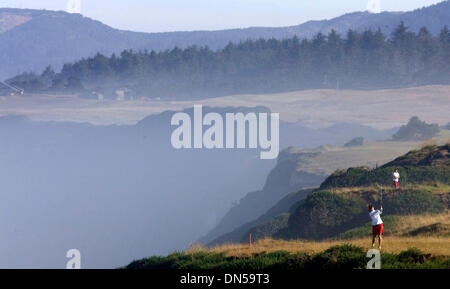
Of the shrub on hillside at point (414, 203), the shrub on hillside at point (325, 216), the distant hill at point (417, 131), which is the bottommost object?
the distant hill at point (417, 131)

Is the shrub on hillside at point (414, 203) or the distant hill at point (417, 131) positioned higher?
the shrub on hillside at point (414, 203)

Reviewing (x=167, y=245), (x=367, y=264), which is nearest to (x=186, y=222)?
(x=167, y=245)

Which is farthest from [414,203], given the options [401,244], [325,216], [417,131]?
[417,131]

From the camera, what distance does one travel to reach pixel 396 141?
146 metres

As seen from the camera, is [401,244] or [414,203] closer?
[401,244]

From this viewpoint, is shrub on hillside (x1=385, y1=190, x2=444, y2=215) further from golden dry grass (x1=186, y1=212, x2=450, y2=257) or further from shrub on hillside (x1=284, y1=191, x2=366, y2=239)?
shrub on hillside (x1=284, y1=191, x2=366, y2=239)

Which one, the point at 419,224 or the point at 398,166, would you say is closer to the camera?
the point at 419,224

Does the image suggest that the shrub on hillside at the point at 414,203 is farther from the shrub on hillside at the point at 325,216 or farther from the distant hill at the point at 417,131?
the distant hill at the point at 417,131

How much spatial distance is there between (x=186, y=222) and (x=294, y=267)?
160 meters

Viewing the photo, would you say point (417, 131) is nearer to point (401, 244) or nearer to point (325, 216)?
point (325, 216)

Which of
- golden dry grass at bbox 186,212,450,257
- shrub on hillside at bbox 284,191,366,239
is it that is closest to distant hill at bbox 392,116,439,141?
shrub on hillside at bbox 284,191,366,239

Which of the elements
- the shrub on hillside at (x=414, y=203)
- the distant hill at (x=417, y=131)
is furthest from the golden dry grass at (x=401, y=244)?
the distant hill at (x=417, y=131)

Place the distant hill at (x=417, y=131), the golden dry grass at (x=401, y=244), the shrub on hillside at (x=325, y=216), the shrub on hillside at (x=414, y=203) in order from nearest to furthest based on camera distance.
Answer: the golden dry grass at (x=401, y=244) < the shrub on hillside at (x=414, y=203) < the shrub on hillside at (x=325, y=216) < the distant hill at (x=417, y=131)
